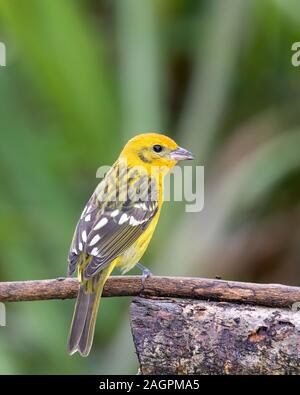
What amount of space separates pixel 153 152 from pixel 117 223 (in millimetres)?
515

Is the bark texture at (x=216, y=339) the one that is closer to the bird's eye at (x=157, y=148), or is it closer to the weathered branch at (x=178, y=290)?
the weathered branch at (x=178, y=290)

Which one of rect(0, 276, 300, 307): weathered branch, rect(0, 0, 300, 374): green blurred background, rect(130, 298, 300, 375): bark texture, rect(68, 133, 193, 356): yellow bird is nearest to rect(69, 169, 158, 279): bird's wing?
rect(68, 133, 193, 356): yellow bird

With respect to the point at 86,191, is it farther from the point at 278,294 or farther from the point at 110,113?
the point at 278,294

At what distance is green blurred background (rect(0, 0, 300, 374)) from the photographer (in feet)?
19.0

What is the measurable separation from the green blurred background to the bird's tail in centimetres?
162

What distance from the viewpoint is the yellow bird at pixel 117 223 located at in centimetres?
393

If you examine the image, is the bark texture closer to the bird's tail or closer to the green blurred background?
the bird's tail

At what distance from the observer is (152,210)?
4523 millimetres

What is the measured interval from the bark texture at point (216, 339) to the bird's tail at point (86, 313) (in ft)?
1.21

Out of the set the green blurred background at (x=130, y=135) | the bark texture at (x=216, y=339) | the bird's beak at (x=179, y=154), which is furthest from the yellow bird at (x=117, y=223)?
the green blurred background at (x=130, y=135)

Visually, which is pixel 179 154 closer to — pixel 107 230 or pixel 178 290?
pixel 107 230

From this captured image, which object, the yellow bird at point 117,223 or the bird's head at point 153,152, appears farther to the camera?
the bird's head at point 153,152

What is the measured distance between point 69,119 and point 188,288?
2.60 m

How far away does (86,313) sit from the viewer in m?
3.92
